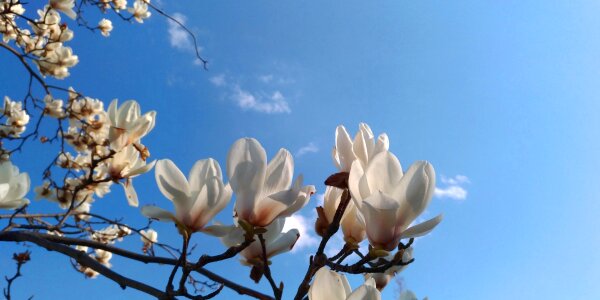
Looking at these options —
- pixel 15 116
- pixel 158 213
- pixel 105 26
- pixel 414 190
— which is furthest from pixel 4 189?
pixel 105 26

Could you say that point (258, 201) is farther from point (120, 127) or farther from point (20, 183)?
point (120, 127)

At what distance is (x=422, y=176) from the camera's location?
62 centimetres

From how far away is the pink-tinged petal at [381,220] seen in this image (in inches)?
23.4

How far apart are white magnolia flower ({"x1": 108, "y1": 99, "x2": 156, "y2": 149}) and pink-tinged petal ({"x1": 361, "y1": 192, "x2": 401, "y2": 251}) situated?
2.93 feet

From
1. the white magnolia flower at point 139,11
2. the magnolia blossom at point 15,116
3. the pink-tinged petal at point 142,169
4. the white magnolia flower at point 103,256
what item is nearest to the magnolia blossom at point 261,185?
the pink-tinged petal at point 142,169

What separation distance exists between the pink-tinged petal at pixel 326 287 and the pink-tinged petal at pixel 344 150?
0.58 feet

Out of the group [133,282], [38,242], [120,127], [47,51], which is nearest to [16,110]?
[47,51]

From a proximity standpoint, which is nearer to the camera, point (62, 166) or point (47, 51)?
point (62, 166)

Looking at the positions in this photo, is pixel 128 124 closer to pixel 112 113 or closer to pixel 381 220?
pixel 112 113

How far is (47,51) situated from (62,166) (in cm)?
68

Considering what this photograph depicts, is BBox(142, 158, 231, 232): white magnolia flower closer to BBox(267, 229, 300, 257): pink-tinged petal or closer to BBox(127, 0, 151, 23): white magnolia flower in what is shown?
BBox(267, 229, 300, 257): pink-tinged petal

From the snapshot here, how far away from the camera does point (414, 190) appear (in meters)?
0.62

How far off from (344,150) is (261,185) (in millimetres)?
137

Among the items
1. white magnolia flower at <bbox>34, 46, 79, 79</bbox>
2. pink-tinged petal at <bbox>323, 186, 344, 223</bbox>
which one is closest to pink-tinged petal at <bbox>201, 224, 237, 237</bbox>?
pink-tinged petal at <bbox>323, 186, 344, 223</bbox>
